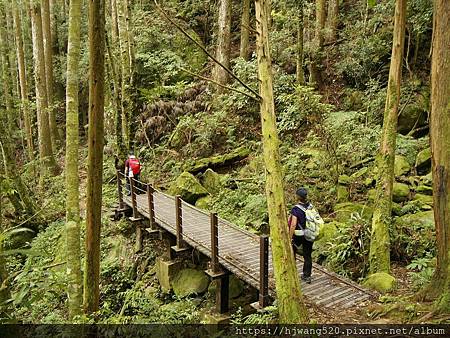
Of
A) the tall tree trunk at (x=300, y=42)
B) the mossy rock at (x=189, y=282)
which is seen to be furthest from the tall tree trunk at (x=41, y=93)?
the tall tree trunk at (x=300, y=42)

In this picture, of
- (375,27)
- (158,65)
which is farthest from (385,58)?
(158,65)

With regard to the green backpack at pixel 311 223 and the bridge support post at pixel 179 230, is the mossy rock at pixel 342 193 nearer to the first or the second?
the green backpack at pixel 311 223

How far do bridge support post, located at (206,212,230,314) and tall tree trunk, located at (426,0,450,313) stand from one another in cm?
376

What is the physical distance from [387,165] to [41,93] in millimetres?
13136

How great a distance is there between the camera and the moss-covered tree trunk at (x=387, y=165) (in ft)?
20.5

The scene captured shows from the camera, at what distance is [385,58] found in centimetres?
1234

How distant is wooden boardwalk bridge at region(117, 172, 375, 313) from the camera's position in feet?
19.2

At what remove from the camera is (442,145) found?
4293mm

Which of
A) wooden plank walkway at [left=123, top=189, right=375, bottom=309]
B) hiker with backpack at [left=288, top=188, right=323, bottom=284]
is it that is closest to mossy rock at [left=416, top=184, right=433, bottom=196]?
wooden plank walkway at [left=123, top=189, right=375, bottom=309]

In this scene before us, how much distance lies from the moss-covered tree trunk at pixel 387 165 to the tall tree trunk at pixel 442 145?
1.90 meters

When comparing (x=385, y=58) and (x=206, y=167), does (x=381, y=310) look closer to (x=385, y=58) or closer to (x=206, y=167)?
(x=206, y=167)

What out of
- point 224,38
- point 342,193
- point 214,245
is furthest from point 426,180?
point 224,38

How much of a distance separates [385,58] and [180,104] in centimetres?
820

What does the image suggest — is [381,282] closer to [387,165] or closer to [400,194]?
[387,165]
